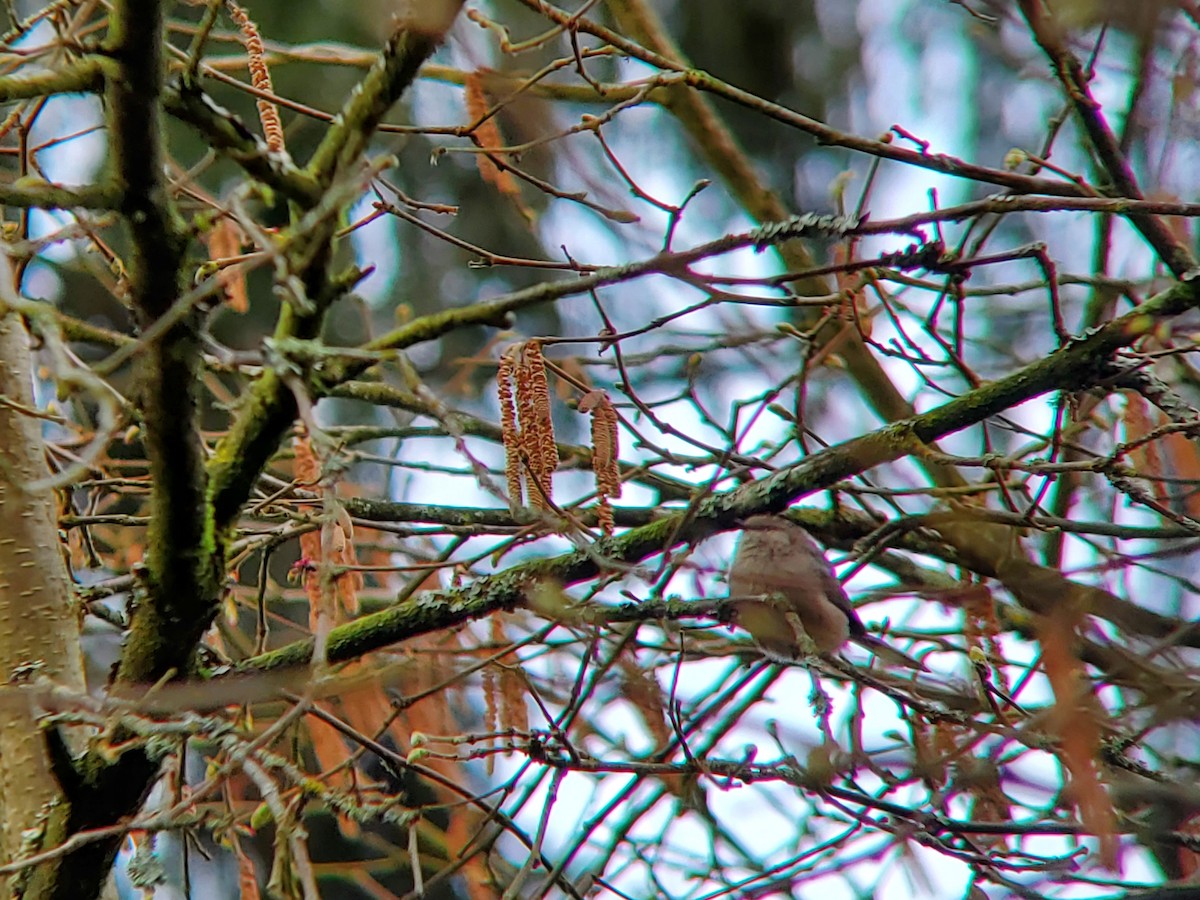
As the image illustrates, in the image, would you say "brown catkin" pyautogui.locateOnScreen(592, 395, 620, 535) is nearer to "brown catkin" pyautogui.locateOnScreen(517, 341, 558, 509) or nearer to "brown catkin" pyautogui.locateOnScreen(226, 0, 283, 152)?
"brown catkin" pyautogui.locateOnScreen(517, 341, 558, 509)

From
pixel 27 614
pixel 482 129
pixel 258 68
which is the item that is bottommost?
pixel 27 614

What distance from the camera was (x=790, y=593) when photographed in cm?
235

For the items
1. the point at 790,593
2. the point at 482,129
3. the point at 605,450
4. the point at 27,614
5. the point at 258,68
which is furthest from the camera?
the point at 790,593

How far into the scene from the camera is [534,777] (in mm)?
2111

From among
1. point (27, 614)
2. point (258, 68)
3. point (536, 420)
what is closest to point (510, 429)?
point (536, 420)

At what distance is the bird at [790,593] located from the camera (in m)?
2.17

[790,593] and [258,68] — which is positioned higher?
[258,68]

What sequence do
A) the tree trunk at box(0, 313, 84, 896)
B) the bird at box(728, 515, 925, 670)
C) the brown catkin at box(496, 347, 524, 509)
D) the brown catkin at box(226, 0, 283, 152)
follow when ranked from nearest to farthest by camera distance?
the brown catkin at box(226, 0, 283, 152) < the brown catkin at box(496, 347, 524, 509) < the tree trunk at box(0, 313, 84, 896) < the bird at box(728, 515, 925, 670)

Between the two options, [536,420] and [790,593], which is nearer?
[536,420]

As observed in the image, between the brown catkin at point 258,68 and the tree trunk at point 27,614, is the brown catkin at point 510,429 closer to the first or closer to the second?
the brown catkin at point 258,68

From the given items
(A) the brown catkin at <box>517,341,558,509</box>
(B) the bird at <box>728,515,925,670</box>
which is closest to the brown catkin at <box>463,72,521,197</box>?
(A) the brown catkin at <box>517,341,558,509</box>

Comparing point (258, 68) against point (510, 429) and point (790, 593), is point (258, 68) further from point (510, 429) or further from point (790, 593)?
point (790, 593)

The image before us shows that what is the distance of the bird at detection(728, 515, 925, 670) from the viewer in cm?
217

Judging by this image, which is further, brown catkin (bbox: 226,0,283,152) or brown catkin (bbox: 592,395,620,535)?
brown catkin (bbox: 592,395,620,535)
